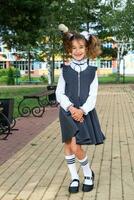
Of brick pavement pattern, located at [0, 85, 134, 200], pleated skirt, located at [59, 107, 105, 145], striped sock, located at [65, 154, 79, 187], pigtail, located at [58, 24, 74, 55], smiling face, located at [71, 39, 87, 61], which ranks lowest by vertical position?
brick pavement pattern, located at [0, 85, 134, 200]

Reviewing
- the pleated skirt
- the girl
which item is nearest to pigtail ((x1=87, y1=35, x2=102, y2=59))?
the girl

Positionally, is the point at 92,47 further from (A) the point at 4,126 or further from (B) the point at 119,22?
(B) the point at 119,22

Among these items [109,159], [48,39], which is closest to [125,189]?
[109,159]

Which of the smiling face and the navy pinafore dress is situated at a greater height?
the smiling face

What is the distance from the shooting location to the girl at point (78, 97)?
691 centimetres

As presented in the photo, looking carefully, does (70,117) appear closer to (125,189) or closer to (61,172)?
(125,189)

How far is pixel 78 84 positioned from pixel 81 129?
0.55 m

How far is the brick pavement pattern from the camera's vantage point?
7086 millimetres

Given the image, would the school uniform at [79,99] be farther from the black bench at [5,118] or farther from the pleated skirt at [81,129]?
the black bench at [5,118]

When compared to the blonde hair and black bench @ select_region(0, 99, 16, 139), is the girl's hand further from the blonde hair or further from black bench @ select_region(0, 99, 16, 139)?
black bench @ select_region(0, 99, 16, 139)

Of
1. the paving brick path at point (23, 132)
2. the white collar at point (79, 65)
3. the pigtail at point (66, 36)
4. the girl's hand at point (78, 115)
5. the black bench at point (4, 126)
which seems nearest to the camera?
the girl's hand at point (78, 115)

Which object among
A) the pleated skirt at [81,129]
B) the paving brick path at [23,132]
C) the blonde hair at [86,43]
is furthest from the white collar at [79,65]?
the paving brick path at [23,132]

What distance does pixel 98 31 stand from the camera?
57.1 metres

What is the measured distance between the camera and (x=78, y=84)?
276 inches
